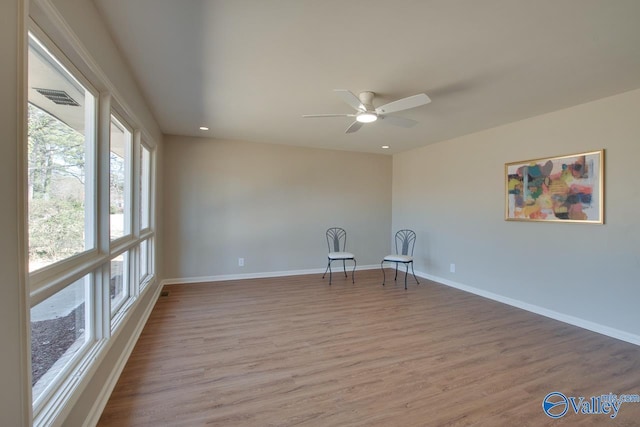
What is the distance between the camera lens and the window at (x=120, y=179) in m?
2.31

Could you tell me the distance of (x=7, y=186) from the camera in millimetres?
901

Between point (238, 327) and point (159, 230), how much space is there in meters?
2.10

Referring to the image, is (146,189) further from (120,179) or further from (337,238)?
(337,238)

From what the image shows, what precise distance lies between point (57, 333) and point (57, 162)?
87 cm

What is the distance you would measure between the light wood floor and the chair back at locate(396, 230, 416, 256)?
164cm

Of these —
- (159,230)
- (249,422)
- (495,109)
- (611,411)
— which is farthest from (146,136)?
(611,411)

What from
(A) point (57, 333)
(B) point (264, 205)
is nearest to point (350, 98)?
(A) point (57, 333)

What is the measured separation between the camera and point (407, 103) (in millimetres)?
2504

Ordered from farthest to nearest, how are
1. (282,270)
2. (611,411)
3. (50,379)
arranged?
A: (282,270)
(611,411)
(50,379)

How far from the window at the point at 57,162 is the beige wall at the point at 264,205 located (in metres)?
2.93

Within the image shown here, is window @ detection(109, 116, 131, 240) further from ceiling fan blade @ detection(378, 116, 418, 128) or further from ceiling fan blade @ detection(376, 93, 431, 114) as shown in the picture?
ceiling fan blade @ detection(378, 116, 418, 128)

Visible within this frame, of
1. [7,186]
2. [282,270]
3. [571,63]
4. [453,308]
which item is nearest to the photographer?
[7,186]

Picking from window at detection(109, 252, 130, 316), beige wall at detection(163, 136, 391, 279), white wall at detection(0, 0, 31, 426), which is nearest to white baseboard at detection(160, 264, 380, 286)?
beige wall at detection(163, 136, 391, 279)

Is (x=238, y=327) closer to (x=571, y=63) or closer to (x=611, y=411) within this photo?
(x=611, y=411)
